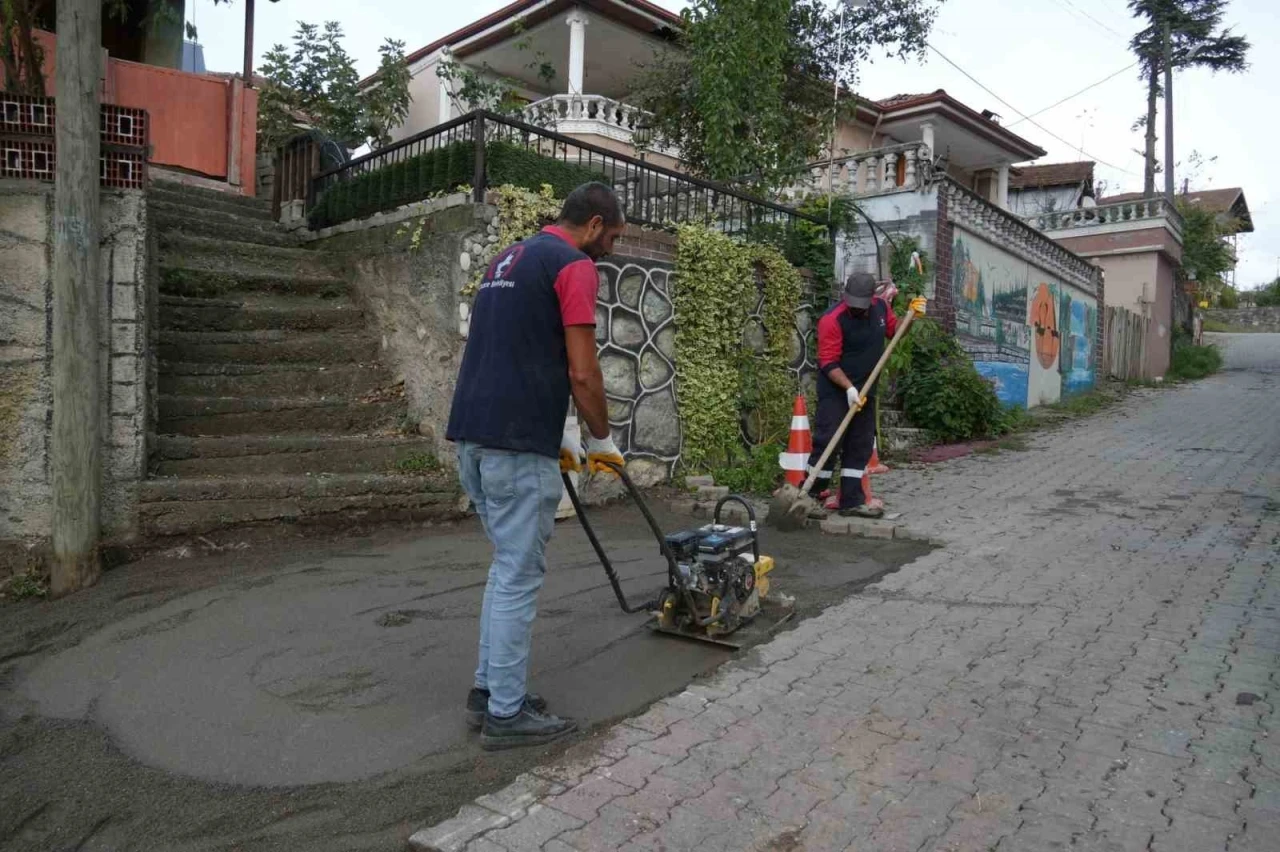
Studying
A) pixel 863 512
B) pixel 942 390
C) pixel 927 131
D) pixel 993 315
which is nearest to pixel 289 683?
pixel 863 512

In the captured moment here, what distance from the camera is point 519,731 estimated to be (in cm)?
311

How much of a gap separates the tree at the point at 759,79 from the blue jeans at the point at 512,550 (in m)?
8.51

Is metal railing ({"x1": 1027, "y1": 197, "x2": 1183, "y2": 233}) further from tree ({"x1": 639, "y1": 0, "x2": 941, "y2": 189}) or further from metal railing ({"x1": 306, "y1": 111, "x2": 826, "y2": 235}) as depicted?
metal railing ({"x1": 306, "y1": 111, "x2": 826, "y2": 235})

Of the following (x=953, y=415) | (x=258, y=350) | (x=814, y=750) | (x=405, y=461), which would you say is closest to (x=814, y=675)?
(x=814, y=750)

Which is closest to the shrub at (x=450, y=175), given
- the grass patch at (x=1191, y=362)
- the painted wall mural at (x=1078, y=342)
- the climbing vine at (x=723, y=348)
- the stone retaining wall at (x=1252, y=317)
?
the climbing vine at (x=723, y=348)

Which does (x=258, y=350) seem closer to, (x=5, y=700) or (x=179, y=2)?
(x=5, y=700)

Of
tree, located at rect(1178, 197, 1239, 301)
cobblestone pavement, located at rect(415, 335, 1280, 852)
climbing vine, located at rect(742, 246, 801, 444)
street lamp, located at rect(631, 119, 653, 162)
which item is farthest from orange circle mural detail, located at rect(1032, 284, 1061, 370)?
tree, located at rect(1178, 197, 1239, 301)

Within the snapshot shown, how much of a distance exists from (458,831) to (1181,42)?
34.1 metres

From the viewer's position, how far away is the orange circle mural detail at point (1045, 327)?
14549 millimetres

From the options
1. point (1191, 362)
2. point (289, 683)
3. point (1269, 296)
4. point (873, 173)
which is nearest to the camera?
point (289, 683)

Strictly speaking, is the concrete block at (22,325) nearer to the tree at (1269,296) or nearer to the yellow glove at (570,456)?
the yellow glove at (570,456)

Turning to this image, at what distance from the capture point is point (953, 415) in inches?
417

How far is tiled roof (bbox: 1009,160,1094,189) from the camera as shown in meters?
29.9

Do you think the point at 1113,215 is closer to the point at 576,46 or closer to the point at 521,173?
the point at 576,46
